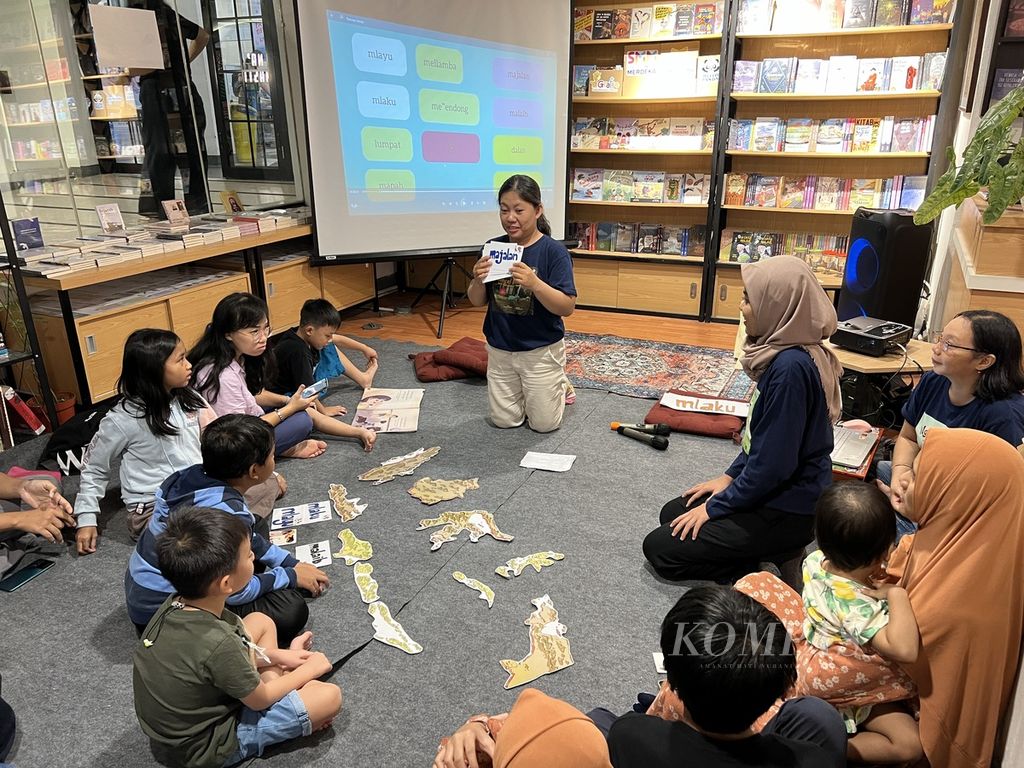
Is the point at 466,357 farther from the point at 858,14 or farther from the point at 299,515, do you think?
the point at 858,14

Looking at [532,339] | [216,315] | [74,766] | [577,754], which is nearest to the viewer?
[577,754]

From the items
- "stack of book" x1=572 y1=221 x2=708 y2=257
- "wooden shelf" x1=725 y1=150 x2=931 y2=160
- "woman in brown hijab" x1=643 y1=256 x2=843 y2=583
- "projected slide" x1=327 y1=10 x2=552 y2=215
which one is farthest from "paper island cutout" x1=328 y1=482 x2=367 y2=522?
"wooden shelf" x1=725 y1=150 x2=931 y2=160

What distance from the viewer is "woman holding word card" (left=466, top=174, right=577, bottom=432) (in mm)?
3107

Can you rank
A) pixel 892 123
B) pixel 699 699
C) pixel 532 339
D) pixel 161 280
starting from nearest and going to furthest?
pixel 699 699
pixel 532 339
pixel 161 280
pixel 892 123

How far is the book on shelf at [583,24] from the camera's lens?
512 centimetres

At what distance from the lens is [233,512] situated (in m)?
1.87

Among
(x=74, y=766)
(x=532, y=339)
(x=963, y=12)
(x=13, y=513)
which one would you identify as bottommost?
(x=74, y=766)

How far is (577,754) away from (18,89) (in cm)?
453

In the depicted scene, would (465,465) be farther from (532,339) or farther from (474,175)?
(474,175)

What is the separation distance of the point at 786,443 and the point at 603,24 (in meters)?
4.13

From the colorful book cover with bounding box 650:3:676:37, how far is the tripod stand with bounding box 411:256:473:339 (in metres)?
2.13

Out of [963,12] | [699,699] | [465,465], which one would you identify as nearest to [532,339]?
[465,465]

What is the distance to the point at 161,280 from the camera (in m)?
4.07

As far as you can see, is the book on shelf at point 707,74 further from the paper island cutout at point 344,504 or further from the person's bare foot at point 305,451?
the paper island cutout at point 344,504
